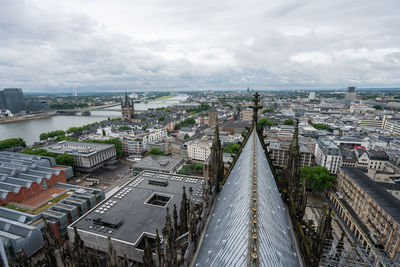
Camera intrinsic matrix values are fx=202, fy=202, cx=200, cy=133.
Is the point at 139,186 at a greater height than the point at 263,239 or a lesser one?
lesser

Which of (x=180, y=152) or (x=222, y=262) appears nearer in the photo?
(x=222, y=262)

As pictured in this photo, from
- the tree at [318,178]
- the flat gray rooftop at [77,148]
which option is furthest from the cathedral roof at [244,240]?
the flat gray rooftop at [77,148]

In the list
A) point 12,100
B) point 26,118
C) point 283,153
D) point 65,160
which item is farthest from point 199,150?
point 12,100

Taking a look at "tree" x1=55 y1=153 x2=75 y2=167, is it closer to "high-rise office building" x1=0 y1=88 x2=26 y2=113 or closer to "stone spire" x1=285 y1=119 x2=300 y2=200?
"stone spire" x1=285 y1=119 x2=300 y2=200

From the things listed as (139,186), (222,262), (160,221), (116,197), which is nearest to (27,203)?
(116,197)

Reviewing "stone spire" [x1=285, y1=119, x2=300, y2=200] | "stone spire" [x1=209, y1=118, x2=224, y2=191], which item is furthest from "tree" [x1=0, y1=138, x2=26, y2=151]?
"stone spire" [x1=285, y1=119, x2=300, y2=200]

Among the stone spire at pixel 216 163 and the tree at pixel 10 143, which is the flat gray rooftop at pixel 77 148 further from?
the stone spire at pixel 216 163

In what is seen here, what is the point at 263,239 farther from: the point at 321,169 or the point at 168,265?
the point at 321,169
